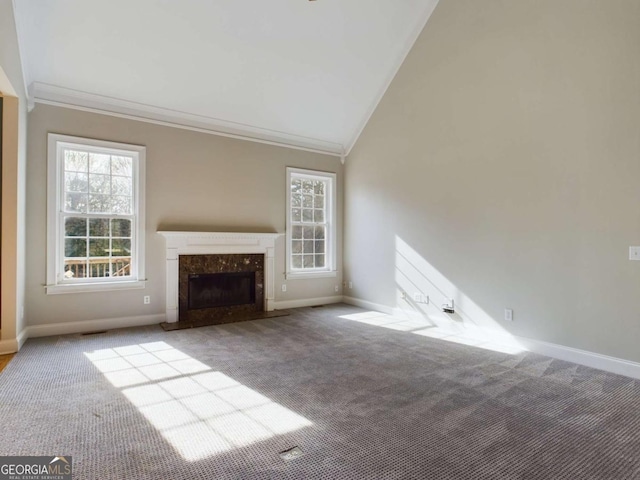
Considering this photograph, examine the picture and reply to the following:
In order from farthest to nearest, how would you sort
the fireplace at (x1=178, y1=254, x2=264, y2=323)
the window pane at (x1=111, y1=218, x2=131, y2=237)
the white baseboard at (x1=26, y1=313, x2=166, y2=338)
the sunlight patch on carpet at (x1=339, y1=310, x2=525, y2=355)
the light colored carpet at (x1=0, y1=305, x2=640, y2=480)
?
the fireplace at (x1=178, y1=254, x2=264, y2=323) < the window pane at (x1=111, y1=218, x2=131, y2=237) < the white baseboard at (x1=26, y1=313, x2=166, y2=338) < the sunlight patch on carpet at (x1=339, y1=310, x2=525, y2=355) < the light colored carpet at (x1=0, y1=305, x2=640, y2=480)

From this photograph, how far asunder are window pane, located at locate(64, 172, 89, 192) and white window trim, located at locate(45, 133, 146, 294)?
86 millimetres

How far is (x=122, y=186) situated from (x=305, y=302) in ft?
11.1

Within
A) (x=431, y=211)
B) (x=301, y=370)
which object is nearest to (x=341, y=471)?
(x=301, y=370)

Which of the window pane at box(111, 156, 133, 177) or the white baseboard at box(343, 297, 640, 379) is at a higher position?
the window pane at box(111, 156, 133, 177)

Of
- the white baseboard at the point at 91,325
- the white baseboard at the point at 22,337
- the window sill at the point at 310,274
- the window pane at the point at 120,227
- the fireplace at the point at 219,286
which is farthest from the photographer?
the window sill at the point at 310,274

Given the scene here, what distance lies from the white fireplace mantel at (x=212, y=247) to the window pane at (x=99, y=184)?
874 mm

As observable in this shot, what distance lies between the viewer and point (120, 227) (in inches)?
185

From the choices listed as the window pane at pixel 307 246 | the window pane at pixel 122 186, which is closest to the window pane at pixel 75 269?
the window pane at pixel 122 186

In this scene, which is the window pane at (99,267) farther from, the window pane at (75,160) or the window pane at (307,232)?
the window pane at (307,232)

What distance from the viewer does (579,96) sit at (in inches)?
133

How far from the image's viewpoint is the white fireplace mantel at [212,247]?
4938mm

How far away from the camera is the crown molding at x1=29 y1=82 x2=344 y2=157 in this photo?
421 centimetres

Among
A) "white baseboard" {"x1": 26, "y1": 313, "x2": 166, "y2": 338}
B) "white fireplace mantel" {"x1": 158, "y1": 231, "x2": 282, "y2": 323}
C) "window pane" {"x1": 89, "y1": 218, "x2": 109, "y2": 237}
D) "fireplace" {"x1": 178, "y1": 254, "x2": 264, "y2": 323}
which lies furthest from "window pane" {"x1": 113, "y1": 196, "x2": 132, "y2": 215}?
"white baseboard" {"x1": 26, "y1": 313, "x2": 166, "y2": 338}

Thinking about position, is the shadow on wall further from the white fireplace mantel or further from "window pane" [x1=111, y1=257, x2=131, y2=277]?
"window pane" [x1=111, y1=257, x2=131, y2=277]
